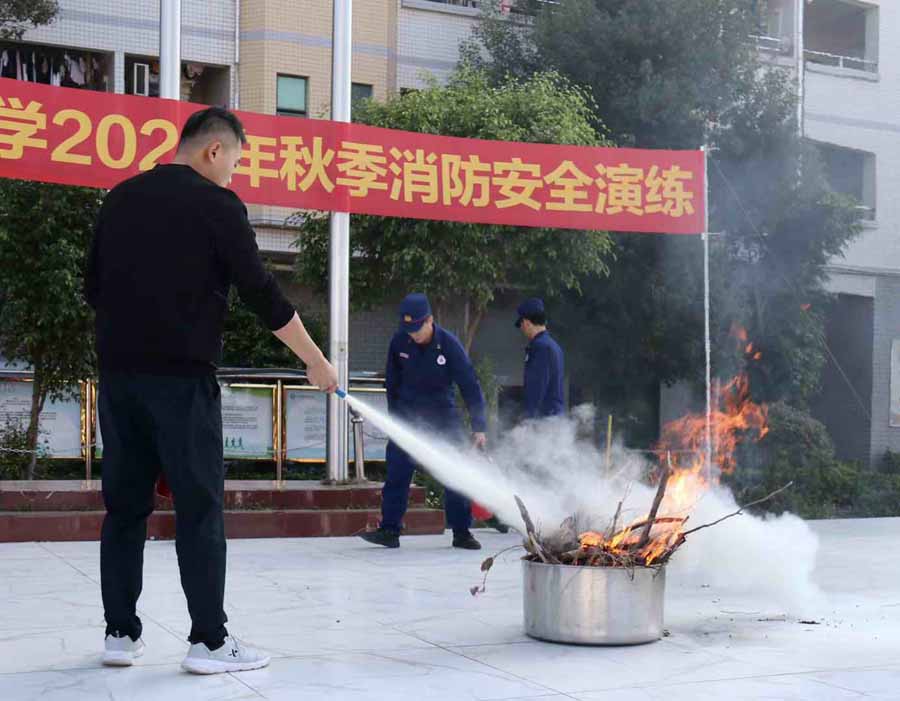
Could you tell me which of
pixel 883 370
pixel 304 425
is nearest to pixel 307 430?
pixel 304 425

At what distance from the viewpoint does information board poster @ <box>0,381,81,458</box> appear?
14758mm

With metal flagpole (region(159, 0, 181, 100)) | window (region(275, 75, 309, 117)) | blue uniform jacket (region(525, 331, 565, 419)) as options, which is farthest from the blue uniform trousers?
window (region(275, 75, 309, 117))

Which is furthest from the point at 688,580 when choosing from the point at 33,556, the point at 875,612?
the point at 33,556

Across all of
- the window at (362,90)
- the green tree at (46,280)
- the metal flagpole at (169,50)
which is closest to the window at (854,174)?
the window at (362,90)

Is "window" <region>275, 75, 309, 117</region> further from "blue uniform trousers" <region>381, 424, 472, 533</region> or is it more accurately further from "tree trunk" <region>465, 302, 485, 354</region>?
"blue uniform trousers" <region>381, 424, 472, 533</region>

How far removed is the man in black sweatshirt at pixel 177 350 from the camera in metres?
4.64

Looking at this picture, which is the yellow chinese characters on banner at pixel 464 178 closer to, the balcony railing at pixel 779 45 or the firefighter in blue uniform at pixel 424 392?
the firefighter in blue uniform at pixel 424 392

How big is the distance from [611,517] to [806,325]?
1464cm

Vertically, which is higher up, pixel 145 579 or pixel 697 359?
pixel 697 359

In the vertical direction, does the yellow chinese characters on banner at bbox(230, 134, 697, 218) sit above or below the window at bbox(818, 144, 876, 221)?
below

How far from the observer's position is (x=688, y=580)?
7.67 meters

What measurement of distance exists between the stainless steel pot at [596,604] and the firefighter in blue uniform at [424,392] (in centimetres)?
344

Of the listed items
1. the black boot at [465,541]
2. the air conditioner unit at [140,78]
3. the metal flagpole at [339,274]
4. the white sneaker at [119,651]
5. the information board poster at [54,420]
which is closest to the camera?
the white sneaker at [119,651]

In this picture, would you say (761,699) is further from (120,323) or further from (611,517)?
(120,323)
